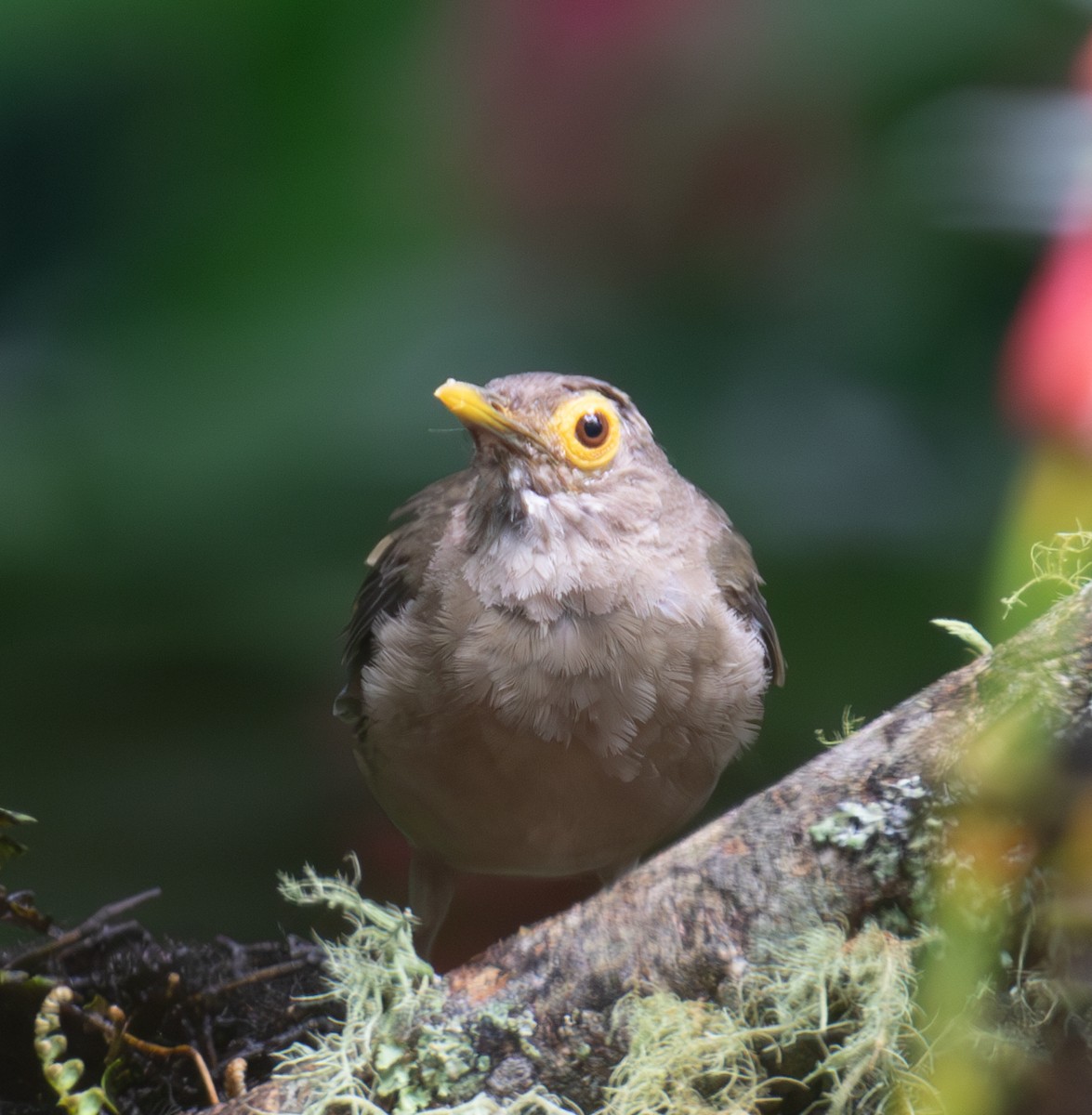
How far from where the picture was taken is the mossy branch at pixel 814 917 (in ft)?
2.68

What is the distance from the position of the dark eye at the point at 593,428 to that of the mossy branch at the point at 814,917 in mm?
656

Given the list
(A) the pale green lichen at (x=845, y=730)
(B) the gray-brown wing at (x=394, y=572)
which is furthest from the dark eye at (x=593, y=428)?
(A) the pale green lichen at (x=845, y=730)

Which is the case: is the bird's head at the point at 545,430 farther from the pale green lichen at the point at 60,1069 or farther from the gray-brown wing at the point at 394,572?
the pale green lichen at the point at 60,1069

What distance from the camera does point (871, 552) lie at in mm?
1723

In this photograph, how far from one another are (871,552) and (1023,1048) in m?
0.99

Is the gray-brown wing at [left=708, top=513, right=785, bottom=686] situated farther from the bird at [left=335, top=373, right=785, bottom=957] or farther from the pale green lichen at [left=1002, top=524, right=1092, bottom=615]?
the pale green lichen at [left=1002, top=524, right=1092, bottom=615]

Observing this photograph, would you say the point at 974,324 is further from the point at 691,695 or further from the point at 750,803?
the point at 750,803

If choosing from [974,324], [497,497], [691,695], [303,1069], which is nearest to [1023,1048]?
[303,1069]

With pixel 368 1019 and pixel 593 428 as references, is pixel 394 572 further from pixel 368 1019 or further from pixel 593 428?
pixel 368 1019

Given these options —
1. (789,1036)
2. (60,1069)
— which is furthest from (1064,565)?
(60,1069)

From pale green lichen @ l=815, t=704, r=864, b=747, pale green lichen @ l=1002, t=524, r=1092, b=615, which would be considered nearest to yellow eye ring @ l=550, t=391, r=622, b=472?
pale green lichen @ l=815, t=704, r=864, b=747

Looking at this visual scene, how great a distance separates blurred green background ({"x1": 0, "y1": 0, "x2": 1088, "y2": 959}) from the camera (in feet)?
5.19

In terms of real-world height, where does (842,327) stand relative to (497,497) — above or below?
above

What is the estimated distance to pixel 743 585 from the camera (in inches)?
66.5
